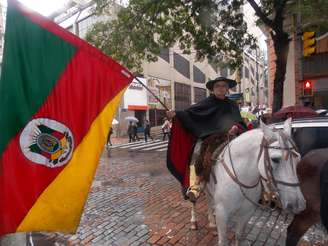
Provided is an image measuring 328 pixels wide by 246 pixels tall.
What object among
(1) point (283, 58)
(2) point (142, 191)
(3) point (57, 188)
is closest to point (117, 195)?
(2) point (142, 191)

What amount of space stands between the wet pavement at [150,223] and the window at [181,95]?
122 feet

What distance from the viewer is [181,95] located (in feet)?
160

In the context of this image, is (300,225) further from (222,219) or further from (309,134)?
(309,134)

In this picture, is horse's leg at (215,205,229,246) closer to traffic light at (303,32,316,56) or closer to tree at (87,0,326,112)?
tree at (87,0,326,112)

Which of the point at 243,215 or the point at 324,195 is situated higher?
the point at 324,195

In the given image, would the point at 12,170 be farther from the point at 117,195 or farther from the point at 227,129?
the point at 117,195

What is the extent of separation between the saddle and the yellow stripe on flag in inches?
71.5

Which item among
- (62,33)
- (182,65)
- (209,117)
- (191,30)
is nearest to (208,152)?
(209,117)

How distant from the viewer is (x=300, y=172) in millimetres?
4375

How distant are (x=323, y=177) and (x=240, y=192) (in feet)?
3.00

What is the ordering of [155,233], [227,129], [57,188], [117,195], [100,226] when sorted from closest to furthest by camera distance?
[57,188] < [227,129] < [155,233] < [100,226] < [117,195]

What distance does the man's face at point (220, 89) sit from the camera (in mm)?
5109

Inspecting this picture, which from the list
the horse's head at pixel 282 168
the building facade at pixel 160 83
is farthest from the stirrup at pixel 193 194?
the building facade at pixel 160 83

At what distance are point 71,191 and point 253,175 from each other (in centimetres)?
205
